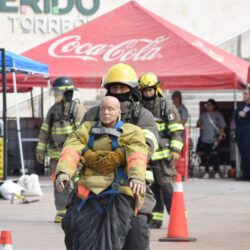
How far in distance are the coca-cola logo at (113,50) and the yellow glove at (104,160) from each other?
15.1 m

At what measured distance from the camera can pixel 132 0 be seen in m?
25.0

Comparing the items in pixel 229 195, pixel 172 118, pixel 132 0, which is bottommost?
pixel 229 195

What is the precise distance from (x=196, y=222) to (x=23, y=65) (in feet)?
23.8

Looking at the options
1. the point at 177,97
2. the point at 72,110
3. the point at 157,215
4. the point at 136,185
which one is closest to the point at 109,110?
the point at 136,185

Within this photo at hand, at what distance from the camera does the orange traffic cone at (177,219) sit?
1195 cm

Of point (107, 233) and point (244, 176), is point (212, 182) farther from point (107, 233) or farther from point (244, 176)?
point (107, 233)

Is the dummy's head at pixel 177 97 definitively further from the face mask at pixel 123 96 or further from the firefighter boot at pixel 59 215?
the face mask at pixel 123 96

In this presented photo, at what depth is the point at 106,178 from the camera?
26.6 feet

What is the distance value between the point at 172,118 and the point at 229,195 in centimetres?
610

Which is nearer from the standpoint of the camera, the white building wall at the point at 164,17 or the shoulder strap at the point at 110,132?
the shoulder strap at the point at 110,132

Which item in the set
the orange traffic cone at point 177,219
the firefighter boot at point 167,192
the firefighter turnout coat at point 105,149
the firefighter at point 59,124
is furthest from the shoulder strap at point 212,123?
the firefighter turnout coat at point 105,149

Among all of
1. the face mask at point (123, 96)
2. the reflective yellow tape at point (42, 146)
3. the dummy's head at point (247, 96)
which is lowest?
the reflective yellow tape at point (42, 146)

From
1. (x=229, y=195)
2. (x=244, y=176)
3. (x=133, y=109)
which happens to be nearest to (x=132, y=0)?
(x=244, y=176)

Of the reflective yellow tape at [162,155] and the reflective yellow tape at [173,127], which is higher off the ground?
the reflective yellow tape at [173,127]
